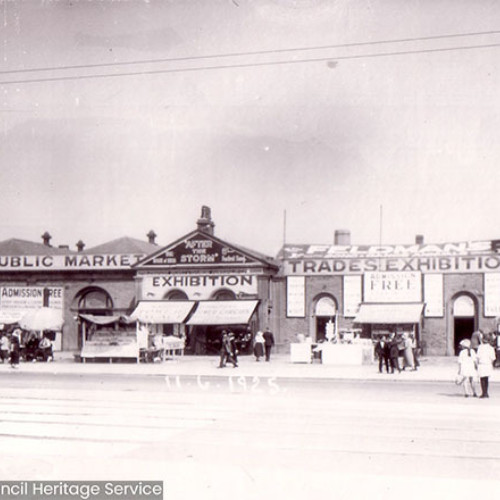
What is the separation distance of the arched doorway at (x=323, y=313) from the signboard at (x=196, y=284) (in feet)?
10.4

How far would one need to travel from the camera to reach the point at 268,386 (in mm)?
20266

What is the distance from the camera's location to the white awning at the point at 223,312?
3756 centimetres

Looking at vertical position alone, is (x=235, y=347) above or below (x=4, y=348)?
above

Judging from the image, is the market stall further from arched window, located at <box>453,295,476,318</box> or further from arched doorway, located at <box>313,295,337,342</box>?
arched window, located at <box>453,295,476,318</box>

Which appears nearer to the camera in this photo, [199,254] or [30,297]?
[199,254]

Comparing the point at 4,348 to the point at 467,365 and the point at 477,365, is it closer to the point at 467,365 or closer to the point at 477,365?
the point at 467,365

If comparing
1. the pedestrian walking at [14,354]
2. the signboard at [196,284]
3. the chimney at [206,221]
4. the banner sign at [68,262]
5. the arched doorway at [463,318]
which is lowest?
the pedestrian walking at [14,354]

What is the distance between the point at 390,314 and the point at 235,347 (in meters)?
9.93

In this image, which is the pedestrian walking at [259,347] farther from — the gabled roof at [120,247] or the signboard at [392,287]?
the gabled roof at [120,247]

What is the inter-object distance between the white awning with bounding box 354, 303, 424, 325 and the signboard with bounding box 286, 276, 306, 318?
2904 mm

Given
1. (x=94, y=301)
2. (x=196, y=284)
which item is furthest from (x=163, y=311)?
(x=94, y=301)

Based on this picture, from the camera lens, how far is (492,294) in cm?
3678

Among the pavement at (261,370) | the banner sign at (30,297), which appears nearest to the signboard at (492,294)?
the pavement at (261,370)

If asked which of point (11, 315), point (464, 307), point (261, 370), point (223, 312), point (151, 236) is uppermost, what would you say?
point (151, 236)
